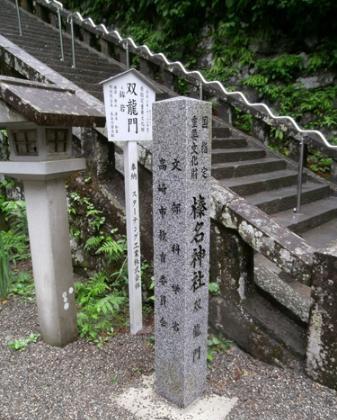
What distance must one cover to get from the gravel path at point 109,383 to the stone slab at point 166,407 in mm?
57

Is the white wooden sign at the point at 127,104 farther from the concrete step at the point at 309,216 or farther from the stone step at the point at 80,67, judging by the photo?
the stone step at the point at 80,67

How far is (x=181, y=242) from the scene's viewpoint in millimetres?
2176

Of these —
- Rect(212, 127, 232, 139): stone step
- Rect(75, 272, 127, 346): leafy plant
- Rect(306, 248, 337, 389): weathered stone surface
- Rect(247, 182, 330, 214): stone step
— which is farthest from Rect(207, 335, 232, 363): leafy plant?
Rect(212, 127, 232, 139): stone step

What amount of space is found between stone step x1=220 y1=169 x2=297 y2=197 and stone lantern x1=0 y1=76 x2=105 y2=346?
1887 mm

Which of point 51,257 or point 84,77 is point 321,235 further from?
point 84,77

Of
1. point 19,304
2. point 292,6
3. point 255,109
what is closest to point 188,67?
point 292,6

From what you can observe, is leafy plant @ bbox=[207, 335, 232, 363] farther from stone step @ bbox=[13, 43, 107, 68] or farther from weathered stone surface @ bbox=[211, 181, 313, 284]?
stone step @ bbox=[13, 43, 107, 68]

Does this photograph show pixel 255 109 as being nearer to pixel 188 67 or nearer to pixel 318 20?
pixel 318 20

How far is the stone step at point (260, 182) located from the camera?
162 inches

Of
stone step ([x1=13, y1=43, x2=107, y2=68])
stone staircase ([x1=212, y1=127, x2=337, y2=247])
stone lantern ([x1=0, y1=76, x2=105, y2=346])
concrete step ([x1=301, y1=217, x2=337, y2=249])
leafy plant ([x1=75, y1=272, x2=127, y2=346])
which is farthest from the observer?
stone step ([x1=13, y1=43, x2=107, y2=68])

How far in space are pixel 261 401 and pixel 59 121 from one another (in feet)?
8.09

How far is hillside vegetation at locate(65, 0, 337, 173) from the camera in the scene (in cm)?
641

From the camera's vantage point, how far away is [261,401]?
8.02 ft

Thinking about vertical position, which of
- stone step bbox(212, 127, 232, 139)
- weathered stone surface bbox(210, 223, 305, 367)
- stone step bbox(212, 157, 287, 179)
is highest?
stone step bbox(212, 127, 232, 139)
